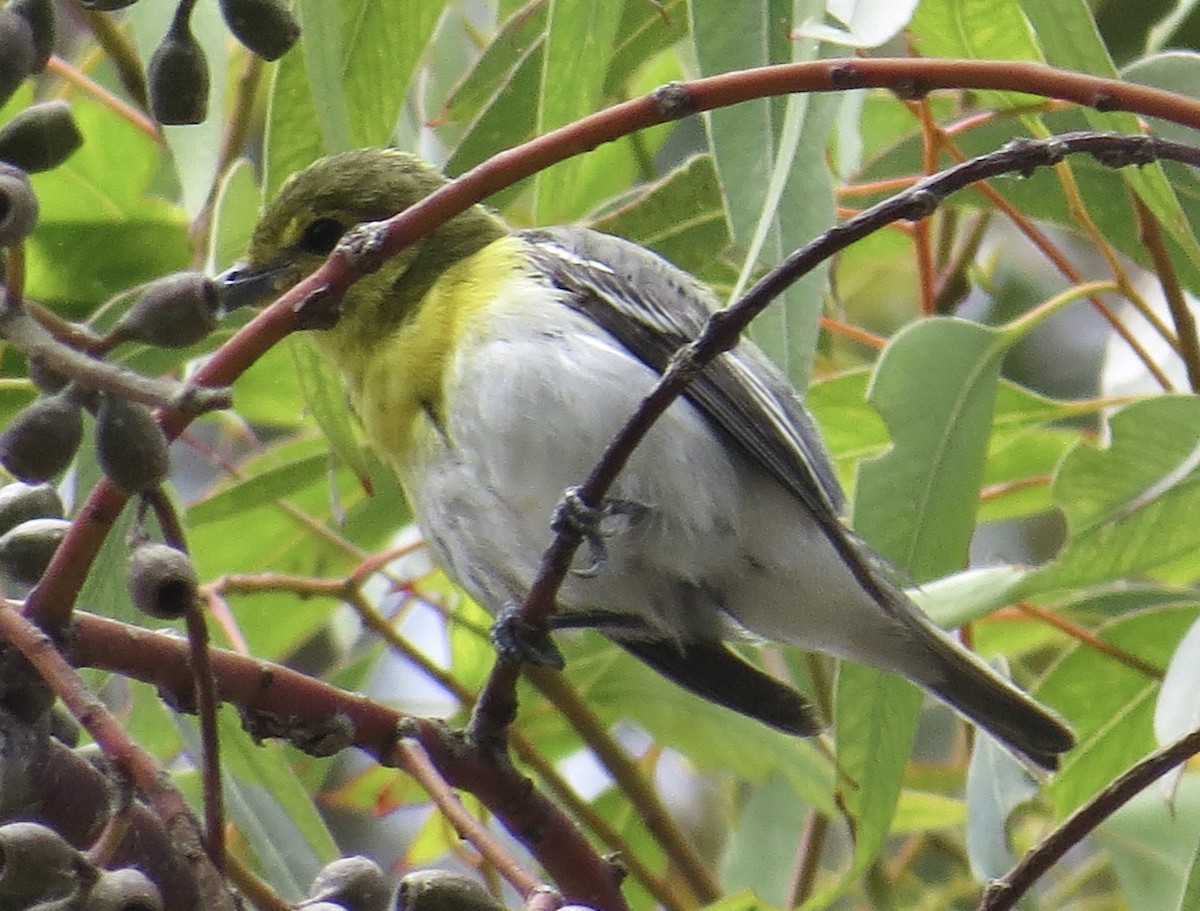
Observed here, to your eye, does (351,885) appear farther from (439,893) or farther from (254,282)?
(254,282)

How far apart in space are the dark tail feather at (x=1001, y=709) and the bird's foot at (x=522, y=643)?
0.44 meters

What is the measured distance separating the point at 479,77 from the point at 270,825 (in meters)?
0.77

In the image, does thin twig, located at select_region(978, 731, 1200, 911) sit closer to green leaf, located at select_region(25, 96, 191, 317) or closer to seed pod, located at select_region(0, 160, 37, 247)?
seed pod, located at select_region(0, 160, 37, 247)

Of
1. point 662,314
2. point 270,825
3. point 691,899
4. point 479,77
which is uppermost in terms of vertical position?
point 479,77

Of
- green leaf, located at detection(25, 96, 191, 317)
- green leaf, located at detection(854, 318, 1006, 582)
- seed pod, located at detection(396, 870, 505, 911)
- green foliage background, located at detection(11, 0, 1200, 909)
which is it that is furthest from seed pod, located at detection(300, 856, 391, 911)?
green leaf, located at detection(25, 96, 191, 317)

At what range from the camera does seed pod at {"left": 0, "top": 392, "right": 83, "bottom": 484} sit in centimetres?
79

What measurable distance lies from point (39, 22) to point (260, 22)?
11 cm

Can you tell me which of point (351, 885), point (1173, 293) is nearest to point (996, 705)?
point (1173, 293)

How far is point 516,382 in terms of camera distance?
1.74 meters

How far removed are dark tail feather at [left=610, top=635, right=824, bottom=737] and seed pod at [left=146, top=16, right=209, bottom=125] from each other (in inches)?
39.5

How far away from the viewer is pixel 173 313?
31.9 inches

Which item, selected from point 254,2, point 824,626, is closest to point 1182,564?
point 824,626

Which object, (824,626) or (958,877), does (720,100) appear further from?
(958,877)

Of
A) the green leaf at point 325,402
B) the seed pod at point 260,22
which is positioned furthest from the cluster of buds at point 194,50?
the green leaf at point 325,402
